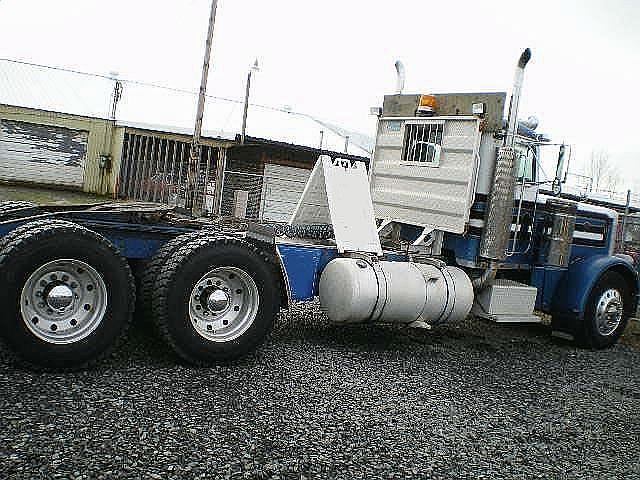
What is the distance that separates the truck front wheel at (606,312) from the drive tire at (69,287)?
20.1 ft

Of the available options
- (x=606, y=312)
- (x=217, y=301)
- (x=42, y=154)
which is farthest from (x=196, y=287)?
(x=42, y=154)

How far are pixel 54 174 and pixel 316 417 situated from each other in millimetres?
23138

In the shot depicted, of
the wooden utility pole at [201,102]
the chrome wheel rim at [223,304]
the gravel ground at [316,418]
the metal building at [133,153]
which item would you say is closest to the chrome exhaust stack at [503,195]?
the gravel ground at [316,418]

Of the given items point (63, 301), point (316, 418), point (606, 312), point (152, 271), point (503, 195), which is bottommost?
point (316, 418)

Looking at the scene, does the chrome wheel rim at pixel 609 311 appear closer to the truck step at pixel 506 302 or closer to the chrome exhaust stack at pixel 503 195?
the truck step at pixel 506 302

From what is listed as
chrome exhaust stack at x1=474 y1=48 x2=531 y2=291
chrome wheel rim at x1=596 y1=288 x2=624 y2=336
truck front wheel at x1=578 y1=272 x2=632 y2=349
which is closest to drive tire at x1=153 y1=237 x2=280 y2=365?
chrome exhaust stack at x1=474 y1=48 x2=531 y2=291

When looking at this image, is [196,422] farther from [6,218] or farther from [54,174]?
[54,174]

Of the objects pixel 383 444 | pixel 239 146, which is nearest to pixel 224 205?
pixel 239 146

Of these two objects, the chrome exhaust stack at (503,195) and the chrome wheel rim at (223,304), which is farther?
the chrome exhaust stack at (503,195)

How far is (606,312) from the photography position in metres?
8.72

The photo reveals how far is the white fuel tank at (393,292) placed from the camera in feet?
21.9

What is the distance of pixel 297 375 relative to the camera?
19.4ft

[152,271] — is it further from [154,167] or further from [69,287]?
[154,167]

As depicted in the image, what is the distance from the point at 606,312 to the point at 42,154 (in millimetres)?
22051
